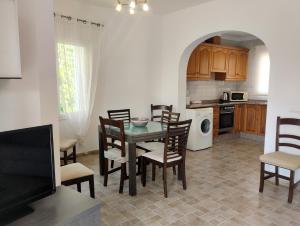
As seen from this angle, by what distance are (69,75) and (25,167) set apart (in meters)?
2.77

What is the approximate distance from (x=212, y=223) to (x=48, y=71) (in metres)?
2.00

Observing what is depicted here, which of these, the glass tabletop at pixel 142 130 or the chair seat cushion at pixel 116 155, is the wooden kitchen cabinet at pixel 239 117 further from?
the chair seat cushion at pixel 116 155

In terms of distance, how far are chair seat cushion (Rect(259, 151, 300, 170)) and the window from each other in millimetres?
2945

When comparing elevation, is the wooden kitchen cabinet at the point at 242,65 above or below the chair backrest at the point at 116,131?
above

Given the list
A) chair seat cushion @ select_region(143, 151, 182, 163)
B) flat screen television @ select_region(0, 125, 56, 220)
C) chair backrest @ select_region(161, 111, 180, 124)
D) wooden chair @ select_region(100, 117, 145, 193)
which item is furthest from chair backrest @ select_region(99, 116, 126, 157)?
flat screen television @ select_region(0, 125, 56, 220)

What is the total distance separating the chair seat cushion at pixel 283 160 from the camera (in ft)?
8.64

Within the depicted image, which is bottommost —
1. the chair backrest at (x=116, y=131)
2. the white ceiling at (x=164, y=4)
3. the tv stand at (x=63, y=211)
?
the tv stand at (x=63, y=211)

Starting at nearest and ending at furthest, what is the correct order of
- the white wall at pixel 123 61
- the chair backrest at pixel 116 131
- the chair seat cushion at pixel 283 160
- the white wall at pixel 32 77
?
the white wall at pixel 32 77
the chair seat cushion at pixel 283 160
the chair backrest at pixel 116 131
the white wall at pixel 123 61

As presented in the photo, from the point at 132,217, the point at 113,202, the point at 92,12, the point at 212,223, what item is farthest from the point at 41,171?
the point at 92,12

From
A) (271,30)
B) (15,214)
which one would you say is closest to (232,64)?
(271,30)

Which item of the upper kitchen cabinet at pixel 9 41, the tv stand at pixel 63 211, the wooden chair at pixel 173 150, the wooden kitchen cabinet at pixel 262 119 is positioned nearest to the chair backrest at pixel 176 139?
the wooden chair at pixel 173 150

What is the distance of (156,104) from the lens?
16.9 feet

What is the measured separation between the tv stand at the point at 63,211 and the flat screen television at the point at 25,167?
2.3 inches

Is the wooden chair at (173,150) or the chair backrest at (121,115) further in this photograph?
the chair backrest at (121,115)
